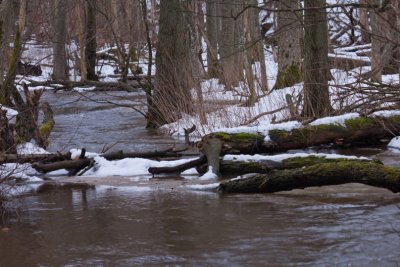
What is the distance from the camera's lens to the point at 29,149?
9.74 meters

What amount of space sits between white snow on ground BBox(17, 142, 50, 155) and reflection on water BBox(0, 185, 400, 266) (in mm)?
2247

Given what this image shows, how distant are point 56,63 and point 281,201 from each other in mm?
22749

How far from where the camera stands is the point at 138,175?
28.3ft

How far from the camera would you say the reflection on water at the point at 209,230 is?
4.68 metres

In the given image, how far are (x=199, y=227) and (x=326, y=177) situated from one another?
1484mm

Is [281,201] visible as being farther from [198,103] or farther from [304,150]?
[198,103]

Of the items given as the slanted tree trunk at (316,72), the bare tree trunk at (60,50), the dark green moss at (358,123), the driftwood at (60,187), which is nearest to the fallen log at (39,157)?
the driftwood at (60,187)

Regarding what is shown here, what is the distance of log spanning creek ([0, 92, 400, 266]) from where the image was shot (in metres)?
4.68

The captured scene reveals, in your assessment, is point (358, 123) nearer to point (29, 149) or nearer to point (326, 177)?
point (326, 177)

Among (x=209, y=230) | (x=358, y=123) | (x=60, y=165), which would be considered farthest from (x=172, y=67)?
(x=209, y=230)

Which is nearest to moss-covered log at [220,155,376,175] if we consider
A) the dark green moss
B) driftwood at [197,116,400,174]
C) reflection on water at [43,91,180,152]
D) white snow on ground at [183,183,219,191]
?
driftwood at [197,116,400,174]

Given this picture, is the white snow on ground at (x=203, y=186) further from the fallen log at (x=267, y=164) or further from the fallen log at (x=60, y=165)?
the fallen log at (x=60, y=165)

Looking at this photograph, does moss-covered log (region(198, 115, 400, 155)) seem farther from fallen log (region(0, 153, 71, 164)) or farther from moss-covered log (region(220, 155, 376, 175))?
fallen log (region(0, 153, 71, 164))

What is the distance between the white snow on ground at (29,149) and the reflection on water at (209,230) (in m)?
2.25
